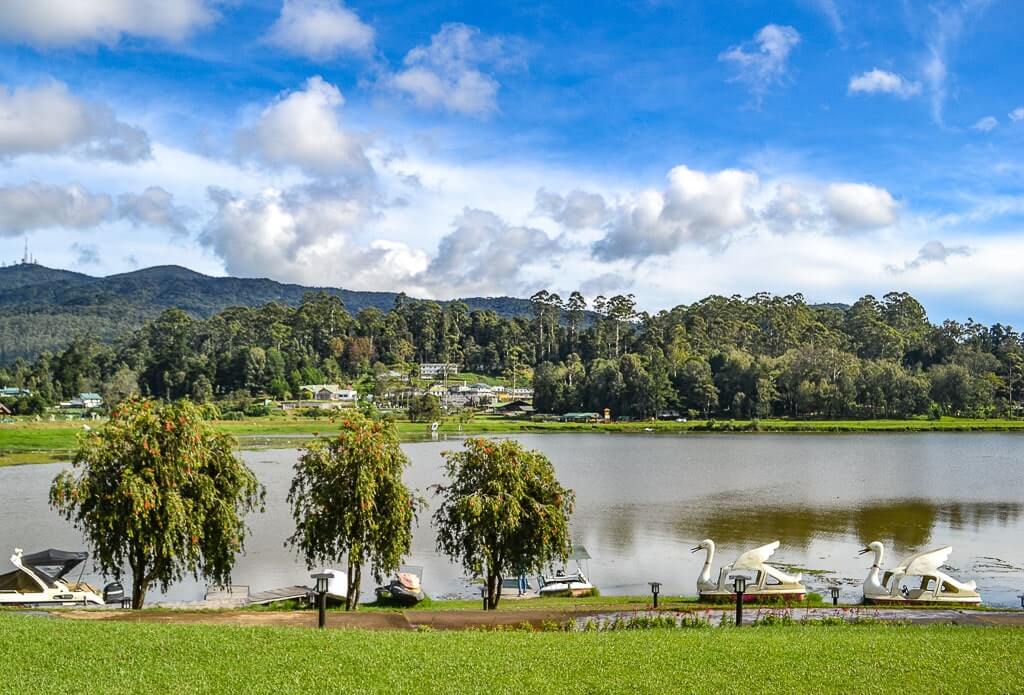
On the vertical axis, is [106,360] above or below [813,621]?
above

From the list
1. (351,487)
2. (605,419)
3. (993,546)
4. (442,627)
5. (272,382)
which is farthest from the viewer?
(272,382)

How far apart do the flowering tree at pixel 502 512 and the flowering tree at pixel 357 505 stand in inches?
64.8

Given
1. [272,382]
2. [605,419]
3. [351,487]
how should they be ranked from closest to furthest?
[351,487], [605,419], [272,382]

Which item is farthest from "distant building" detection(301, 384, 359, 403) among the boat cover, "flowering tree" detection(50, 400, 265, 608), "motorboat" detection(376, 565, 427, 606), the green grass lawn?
the green grass lawn

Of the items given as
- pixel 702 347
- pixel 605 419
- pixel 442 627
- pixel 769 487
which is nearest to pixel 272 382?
pixel 605 419

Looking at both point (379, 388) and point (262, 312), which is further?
point (262, 312)

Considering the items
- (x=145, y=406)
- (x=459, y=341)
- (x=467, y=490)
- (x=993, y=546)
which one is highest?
(x=459, y=341)

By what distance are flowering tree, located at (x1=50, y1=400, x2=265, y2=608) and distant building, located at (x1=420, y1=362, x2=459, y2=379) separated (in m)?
150

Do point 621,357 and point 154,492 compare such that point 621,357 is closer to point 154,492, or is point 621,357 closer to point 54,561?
point 54,561

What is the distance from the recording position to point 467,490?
79.8 ft

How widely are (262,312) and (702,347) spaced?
307 ft

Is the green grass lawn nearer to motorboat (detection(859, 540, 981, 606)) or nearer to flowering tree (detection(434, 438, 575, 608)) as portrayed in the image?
flowering tree (detection(434, 438, 575, 608))

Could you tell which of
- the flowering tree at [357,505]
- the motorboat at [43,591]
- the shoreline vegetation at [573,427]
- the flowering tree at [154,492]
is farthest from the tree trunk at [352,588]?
the shoreline vegetation at [573,427]

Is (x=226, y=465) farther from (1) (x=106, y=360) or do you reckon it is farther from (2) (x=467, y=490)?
(1) (x=106, y=360)
